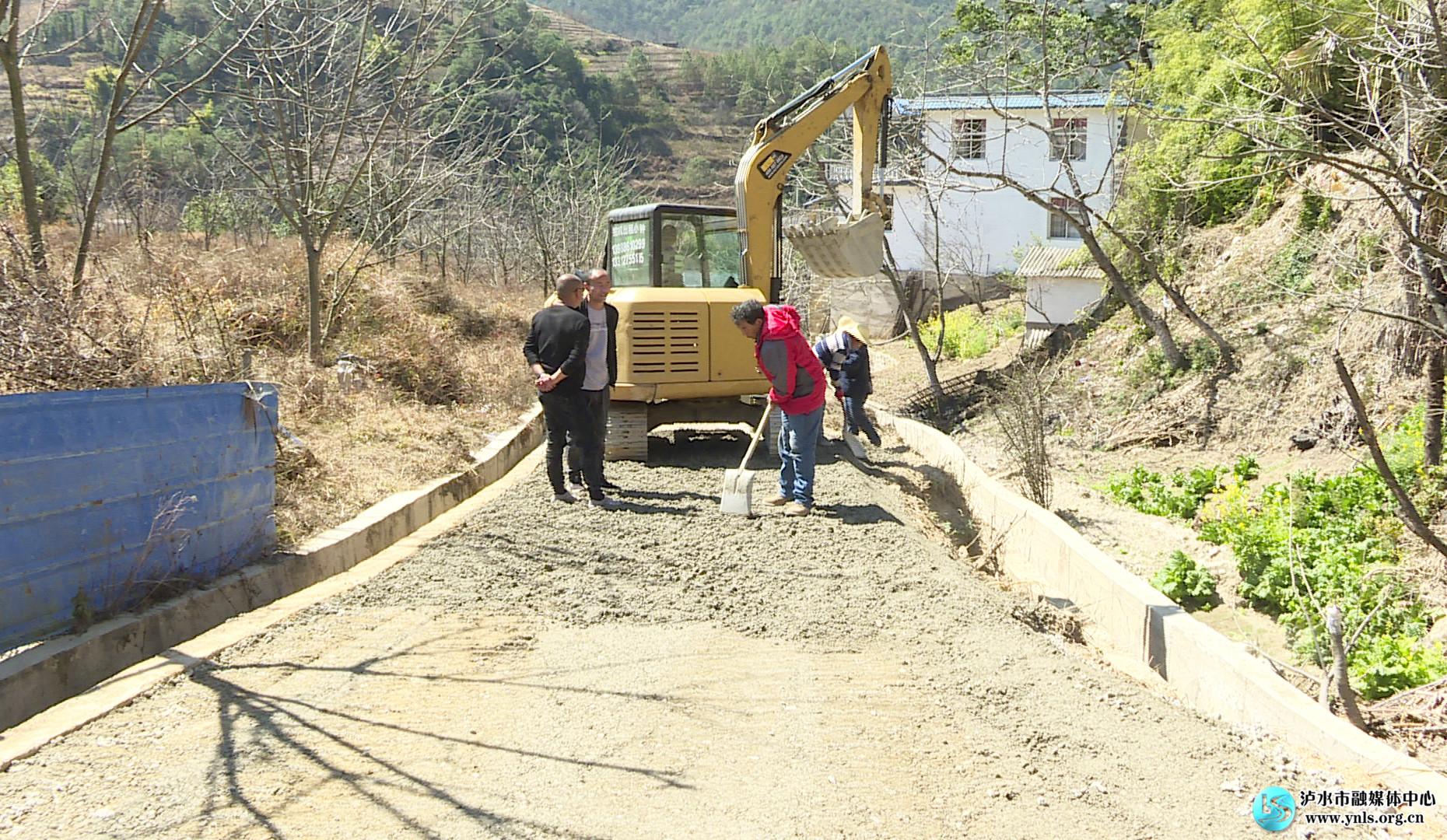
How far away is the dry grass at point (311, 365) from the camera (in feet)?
24.2

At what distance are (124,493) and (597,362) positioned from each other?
4011 millimetres

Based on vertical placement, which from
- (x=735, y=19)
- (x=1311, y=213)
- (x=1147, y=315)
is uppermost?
(x=735, y=19)

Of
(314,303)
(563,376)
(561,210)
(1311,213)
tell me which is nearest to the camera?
(563,376)

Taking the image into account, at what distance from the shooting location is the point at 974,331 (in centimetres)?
3116

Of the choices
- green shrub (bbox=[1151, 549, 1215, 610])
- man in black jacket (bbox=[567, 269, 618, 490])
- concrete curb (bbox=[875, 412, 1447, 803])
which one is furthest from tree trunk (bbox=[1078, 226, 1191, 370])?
man in black jacket (bbox=[567, 269, 618, 490])

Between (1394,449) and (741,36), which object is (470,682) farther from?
(741,36)

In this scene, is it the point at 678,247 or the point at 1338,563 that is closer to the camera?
the point at 1338,563

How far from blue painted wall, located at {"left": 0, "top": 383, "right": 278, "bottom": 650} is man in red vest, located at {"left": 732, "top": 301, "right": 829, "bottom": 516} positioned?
11.4ft

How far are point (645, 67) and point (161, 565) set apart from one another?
90.9 metres

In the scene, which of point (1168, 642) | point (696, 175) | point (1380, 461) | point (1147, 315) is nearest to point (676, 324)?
point (1168, 642)

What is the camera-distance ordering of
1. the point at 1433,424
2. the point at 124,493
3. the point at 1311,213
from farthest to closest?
the point at 1311,213 → the point at 1433,424 → the point at 124,493

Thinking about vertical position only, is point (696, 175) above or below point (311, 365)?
above

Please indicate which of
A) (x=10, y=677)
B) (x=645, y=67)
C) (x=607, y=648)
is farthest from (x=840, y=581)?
(x=645, y=67)

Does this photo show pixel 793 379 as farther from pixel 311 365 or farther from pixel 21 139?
pixel 311 365
